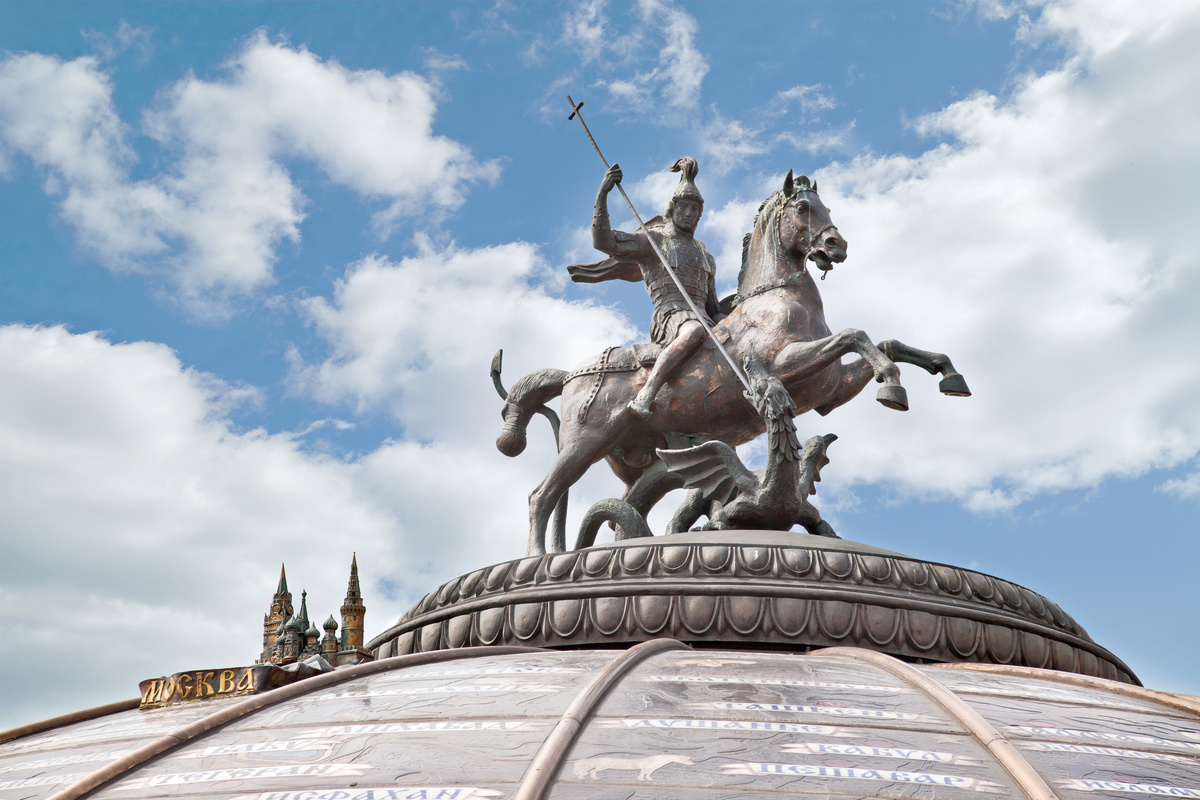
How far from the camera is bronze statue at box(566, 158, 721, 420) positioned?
33.1 feet

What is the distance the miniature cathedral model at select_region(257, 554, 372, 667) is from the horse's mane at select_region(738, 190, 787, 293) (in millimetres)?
7611

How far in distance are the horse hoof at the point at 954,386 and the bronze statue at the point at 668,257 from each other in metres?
2.06

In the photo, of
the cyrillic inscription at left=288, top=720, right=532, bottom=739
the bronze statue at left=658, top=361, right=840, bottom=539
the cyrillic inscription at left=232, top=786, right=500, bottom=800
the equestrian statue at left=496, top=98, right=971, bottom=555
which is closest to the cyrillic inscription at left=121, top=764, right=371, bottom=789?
the cyrillic inscription at left=232, top=786, right=500, bottom=800

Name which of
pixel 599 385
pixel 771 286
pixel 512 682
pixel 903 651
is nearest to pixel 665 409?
pixel 599 385

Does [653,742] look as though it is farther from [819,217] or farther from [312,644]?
[312,644]

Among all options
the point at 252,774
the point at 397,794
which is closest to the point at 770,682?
the point at 397,794

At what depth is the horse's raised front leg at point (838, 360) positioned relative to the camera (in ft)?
27.9

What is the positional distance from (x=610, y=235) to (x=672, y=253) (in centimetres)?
56

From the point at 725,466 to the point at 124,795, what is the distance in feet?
16.8

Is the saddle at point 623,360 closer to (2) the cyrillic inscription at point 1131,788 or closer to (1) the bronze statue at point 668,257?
(1) the bronze statue at point 668,257

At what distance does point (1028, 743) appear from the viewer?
4012mm

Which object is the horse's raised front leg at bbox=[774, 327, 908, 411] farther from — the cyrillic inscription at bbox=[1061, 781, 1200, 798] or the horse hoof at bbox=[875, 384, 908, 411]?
the cyrillic inscription at bbox=[1061, 781, 1200, 798]

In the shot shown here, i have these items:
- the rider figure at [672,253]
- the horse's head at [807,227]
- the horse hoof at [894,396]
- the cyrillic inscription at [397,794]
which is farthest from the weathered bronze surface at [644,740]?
the rider figure at [672,253]

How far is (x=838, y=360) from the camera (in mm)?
9500
